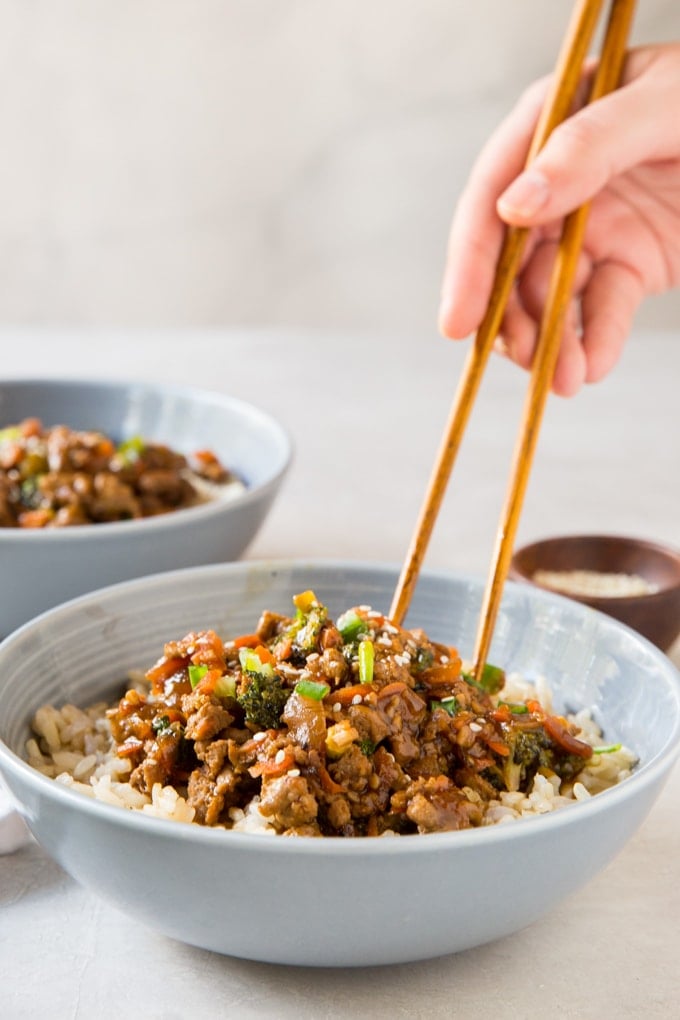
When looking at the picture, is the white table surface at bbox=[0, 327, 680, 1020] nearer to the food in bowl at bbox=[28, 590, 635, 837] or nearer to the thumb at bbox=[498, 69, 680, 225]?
the food in bowl at bbox=[28, 590, 635, 837]

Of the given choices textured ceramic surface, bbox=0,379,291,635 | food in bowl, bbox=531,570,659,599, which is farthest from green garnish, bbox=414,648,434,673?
textured ceramic surface, bbox=0,379,291,635

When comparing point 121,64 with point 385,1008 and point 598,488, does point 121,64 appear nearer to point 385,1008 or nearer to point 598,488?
point 598,488

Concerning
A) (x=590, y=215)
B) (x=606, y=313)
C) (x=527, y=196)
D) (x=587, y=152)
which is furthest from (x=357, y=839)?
(x=590, y=215)

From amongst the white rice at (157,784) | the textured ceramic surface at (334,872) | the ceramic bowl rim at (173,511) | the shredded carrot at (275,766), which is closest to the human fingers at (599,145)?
the ceramic bowl rim at (173,511)

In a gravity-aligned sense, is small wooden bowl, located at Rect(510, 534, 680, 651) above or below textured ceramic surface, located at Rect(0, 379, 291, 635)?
above

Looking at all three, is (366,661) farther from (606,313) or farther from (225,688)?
(606,313)

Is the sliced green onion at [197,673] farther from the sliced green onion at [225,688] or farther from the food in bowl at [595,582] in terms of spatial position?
the food in bowl at [595,582]

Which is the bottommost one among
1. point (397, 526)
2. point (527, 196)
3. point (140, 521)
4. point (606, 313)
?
point (397, 526)
